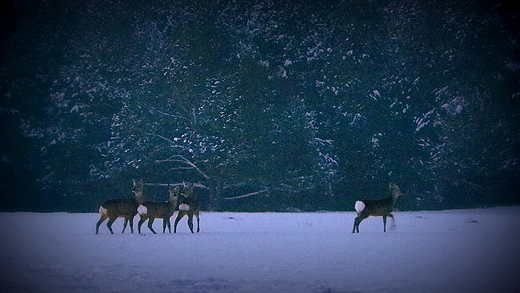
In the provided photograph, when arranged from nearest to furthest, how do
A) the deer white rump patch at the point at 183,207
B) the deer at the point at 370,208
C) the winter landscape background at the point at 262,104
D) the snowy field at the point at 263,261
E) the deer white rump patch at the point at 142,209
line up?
1. the snowy field at the point at 263,261
2. the deer white rump patch at the point at 142,209
3. the deer white rump patch at the point at 183,207
4. the deer at the point at 370,208
5. the winter landscape background at the point at 262,104

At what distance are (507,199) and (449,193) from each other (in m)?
2.05

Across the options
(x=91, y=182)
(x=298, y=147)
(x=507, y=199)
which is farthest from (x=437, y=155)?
(x=91, y=182)

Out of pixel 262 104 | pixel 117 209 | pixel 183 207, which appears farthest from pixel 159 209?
pixel 262 104

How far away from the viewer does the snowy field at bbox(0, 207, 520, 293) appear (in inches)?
177

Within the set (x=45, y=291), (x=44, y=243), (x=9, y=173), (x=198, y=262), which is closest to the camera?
(x=45, y=291)

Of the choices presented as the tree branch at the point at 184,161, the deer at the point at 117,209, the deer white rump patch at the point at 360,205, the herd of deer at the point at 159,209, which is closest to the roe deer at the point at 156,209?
the herd of deer at the point at 159,209

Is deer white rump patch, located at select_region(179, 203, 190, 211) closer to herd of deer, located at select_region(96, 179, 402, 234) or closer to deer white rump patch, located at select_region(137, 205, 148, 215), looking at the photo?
herd of deer, located at select_region(96, 179, 402, 234)

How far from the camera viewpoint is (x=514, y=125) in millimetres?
15578

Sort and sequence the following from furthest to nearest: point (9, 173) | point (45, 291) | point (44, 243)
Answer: point (9, 173), point (44, 243), point (45, 291)

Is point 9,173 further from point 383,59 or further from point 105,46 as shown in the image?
point 383,59

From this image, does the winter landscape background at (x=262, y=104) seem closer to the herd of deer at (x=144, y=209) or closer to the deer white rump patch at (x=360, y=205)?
the deer white rump patch at (x=360, y=205)

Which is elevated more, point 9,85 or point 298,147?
point 9,85

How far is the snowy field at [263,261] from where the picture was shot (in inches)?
177

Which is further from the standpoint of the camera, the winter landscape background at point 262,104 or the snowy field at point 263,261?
the winter landscape background at point 262,104
